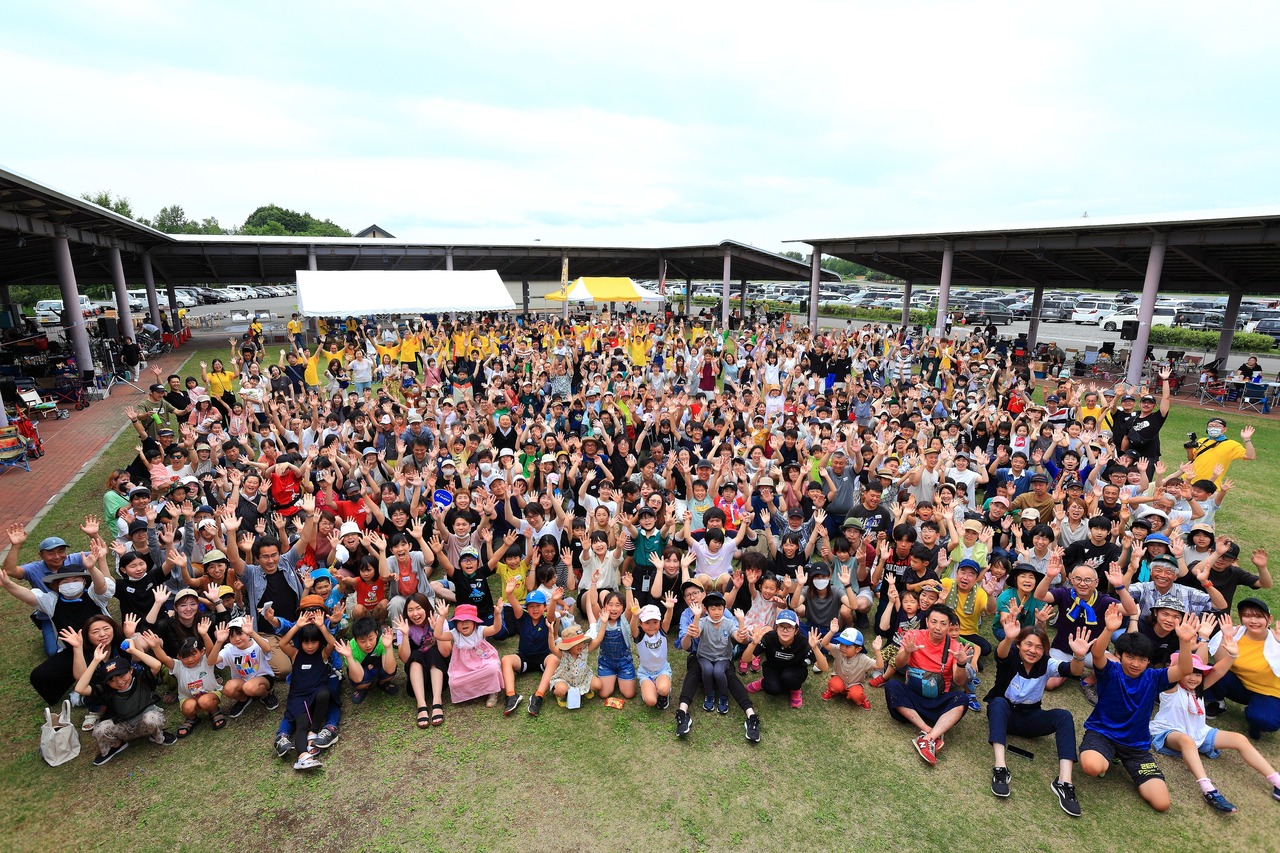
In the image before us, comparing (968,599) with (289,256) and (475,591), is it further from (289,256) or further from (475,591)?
(289,256)

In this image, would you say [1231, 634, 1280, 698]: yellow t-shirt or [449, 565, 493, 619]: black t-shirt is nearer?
[1231, 634, 1280, 698]: yellow t-shirt

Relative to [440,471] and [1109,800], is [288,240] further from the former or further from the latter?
[1109,800]

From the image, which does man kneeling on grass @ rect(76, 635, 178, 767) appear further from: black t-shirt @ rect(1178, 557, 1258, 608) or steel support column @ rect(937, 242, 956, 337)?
steel support column @ rect(937, 242, 956, 337)

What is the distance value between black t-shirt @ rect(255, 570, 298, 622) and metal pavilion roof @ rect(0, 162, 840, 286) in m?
13.7

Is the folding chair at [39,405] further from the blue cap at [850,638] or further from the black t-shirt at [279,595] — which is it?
the blue cap at [850,638]

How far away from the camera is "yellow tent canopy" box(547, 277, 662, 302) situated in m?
26.2

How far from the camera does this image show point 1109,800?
4.60 meters

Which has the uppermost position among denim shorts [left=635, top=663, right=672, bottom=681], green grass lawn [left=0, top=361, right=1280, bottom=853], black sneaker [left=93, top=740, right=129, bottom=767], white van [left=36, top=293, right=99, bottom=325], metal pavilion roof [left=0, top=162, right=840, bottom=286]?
metal pavilion roof [left=0, top=162, right=840, bottom=286]

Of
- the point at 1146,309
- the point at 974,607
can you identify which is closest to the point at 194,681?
the point at 974,607

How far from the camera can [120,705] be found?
4969 millimetres

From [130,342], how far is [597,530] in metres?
20.8

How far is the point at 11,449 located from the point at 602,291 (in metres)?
19.0

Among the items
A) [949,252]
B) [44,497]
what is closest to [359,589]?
[44,497]

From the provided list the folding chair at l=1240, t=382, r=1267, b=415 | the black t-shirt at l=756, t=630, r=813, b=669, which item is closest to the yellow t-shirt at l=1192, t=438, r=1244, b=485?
the black t-shirt at l=756, t=630, r=813, b=669
